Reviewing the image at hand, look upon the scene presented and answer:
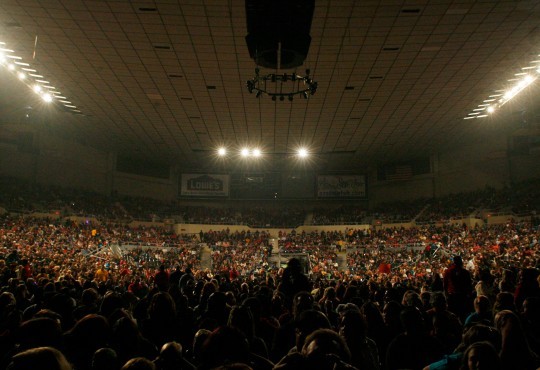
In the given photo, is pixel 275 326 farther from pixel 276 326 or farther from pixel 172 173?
pixel 172 173

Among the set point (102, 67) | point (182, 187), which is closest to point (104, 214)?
point (182, 187)

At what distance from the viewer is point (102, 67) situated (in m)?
19.5

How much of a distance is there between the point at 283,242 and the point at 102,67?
922 inches

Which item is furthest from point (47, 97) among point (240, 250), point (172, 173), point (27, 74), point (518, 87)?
point (518, 87)

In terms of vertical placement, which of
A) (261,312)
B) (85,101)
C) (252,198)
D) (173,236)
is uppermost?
(85,101)

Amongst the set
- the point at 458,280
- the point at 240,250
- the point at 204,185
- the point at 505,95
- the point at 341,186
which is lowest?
the point at 458,280

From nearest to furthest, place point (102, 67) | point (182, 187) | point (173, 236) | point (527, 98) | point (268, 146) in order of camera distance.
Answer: point (102, 67), point (527, 98), point (268, 146), point (173, 236), point (182, 187)

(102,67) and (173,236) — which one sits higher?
(102,67)

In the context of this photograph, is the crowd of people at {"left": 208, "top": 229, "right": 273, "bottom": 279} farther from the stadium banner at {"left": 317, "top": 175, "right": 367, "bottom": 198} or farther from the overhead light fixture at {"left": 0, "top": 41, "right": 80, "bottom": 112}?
the overhead light fixture at {"left": 0, "top": 41, "right": 80, "bottom": 112}

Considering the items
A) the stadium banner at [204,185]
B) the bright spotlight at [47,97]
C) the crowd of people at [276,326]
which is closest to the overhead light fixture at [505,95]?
the crowd of people at [276,326]

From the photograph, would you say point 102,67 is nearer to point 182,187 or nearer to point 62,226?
point 62,226

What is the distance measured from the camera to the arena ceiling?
14531 millimetres

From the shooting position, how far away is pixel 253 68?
61.7 ft

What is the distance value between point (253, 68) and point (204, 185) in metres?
26.6
